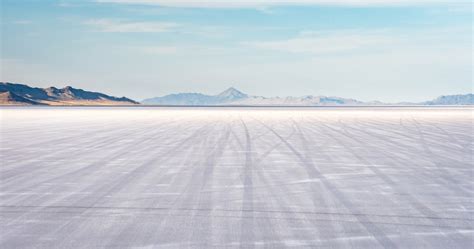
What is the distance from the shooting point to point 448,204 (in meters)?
9.09

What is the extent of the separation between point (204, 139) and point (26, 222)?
1493 cm

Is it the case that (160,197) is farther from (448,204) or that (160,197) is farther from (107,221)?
(448,204)

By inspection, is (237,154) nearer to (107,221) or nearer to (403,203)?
(403,203)

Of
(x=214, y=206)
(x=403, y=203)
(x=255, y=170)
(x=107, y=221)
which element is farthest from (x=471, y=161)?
(x=107, y=221)

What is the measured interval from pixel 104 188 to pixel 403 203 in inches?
196

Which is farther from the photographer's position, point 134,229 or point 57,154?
point 57,154

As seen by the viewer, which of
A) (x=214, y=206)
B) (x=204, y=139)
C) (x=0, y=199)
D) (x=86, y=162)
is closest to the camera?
(x=214, y=206)

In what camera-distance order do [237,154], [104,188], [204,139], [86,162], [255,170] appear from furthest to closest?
[204,139]
[237,154]
[86,162]
[255,170]
[104,188]

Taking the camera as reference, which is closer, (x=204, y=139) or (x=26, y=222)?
(x=26, y=222)

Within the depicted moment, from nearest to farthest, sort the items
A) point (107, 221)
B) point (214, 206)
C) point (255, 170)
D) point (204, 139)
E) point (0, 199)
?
point (107, 221) → point (214, 206) → point (0, 199) → point (255, 170) → point (204, 139)

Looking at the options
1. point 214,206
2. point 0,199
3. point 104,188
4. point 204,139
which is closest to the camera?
point 214,206

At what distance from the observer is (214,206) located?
8.81 metres

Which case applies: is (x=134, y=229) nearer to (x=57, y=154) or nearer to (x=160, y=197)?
(x=160, y=197)

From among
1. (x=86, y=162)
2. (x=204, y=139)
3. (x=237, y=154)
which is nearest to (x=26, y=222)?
(x=86, y=162)
